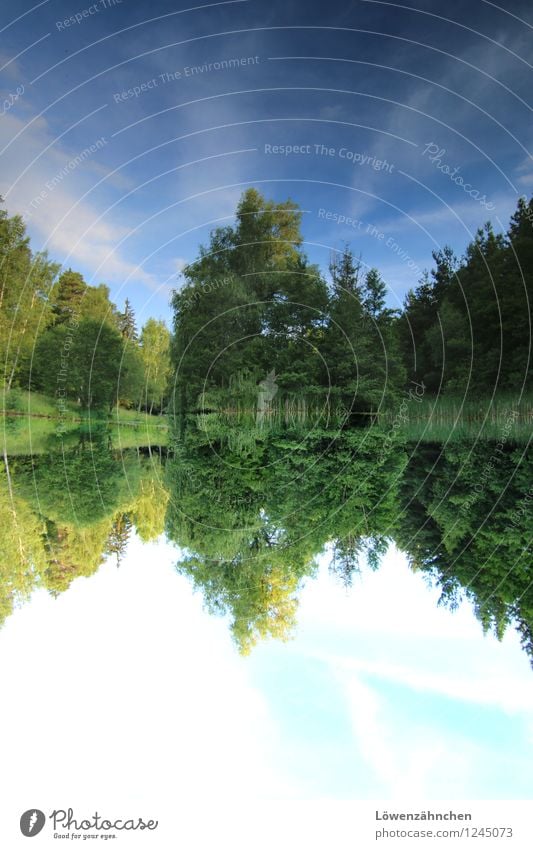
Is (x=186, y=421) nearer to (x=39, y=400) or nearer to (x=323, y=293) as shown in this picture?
(x=39, y=400)

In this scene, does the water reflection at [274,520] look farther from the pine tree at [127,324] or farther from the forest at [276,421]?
the pine tree at [127,324]

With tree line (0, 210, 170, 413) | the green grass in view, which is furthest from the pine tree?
the green grass

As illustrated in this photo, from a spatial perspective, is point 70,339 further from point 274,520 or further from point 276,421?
point 274,520

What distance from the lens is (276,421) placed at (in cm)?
1950

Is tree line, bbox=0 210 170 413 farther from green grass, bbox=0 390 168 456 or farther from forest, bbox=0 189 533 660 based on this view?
green grass, bbox=0 390 168 456

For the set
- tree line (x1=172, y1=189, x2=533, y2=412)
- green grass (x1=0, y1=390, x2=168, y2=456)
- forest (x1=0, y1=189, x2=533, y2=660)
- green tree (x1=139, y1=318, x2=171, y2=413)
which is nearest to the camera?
forest (x1=0, y1=189, x2=533, y2=660)

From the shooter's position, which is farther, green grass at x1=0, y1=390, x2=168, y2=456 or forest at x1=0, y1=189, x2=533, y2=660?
green grass at x1=0, y1=390, x2=168, y2=456

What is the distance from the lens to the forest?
18.3 ft

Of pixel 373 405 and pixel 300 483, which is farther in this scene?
pixel 373 405

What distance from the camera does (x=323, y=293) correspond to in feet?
59.4

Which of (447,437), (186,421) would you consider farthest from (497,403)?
(186,421)

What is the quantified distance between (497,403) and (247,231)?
36.1 feet

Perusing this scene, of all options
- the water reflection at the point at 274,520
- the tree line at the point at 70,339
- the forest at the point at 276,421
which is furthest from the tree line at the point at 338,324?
the water reflection at the point at 274,520

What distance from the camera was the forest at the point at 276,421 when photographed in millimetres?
5570
